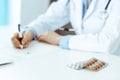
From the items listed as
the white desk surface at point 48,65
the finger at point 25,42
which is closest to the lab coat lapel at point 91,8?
the white desk surface at point 48,65

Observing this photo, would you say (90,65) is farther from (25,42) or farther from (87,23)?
(87,23)

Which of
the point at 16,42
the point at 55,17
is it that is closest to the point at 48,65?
the point at 16,42

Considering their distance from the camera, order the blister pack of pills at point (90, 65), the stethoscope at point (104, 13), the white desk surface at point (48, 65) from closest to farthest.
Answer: the white desk surface at point (48, 65) → the blister pack of pills at point (90, 65) → the stethoscope at point (104, 13)

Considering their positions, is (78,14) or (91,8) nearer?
(91,8)

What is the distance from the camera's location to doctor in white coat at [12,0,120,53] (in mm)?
1280

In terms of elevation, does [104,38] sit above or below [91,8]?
below

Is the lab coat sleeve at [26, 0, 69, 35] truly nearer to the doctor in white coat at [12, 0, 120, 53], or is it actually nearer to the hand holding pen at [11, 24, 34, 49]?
the doctor in white coat at [12, 0, 120, 53]

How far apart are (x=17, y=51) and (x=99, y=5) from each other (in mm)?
582

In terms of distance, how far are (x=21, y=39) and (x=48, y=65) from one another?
40cm

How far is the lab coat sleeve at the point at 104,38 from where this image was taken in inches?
49.9

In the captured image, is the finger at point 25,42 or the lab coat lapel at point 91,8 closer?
the finger at point 25,42

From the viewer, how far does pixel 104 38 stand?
1279 millimetres

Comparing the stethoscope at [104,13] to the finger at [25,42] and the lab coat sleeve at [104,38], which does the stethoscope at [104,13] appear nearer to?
the lab coat sleeve at [104,38]

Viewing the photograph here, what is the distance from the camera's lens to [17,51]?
3.93 feet
